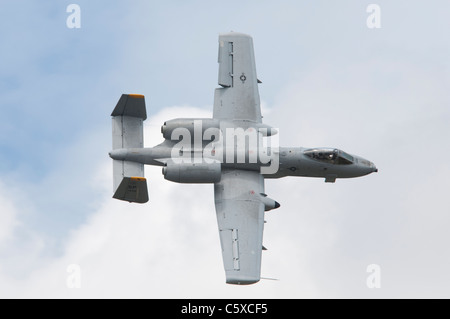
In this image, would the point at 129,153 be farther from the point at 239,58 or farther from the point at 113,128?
the point at 239,58

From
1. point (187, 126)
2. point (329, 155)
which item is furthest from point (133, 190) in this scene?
point (329, 155)

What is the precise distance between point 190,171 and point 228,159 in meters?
1.81

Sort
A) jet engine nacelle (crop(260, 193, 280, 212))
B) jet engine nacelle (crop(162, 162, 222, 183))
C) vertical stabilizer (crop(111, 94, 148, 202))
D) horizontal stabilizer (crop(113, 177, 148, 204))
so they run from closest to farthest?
1. horizontal stabilizer (crop(113, 177, 148, 204))
2. jet engine nacelle (crop(162, 162, 222, 183))
3. jet engine nacelle (crop(260, 193, 280, 212))
4. vertical stabilizer (crop(111, 94, 148, 202))

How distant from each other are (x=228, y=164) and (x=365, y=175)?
20.2 ft

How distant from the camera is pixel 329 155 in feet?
132

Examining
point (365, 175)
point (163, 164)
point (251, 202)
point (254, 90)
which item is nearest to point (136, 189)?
point (163, 164)

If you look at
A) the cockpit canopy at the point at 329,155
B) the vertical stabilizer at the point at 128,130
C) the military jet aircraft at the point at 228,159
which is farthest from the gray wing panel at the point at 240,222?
the vertical stabilizer at the point at 128,130

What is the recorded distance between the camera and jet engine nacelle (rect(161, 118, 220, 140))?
40.2 m

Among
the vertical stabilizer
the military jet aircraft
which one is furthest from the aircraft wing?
the vertical stabilizer

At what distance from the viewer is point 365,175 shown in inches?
1626

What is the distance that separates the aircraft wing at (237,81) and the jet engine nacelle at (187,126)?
1036mm

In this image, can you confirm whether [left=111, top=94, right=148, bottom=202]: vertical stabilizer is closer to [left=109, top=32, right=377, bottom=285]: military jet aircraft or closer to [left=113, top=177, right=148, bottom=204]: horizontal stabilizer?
[left=109, top=32, right=377, bottom=285]: military jet aircraft

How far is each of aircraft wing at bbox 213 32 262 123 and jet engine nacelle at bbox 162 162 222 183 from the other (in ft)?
10.1

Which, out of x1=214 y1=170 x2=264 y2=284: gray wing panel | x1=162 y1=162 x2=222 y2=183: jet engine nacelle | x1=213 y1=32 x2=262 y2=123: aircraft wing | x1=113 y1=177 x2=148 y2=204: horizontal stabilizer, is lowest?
x1=214 y1=170 x2=264 y2=284: gray wing panel
